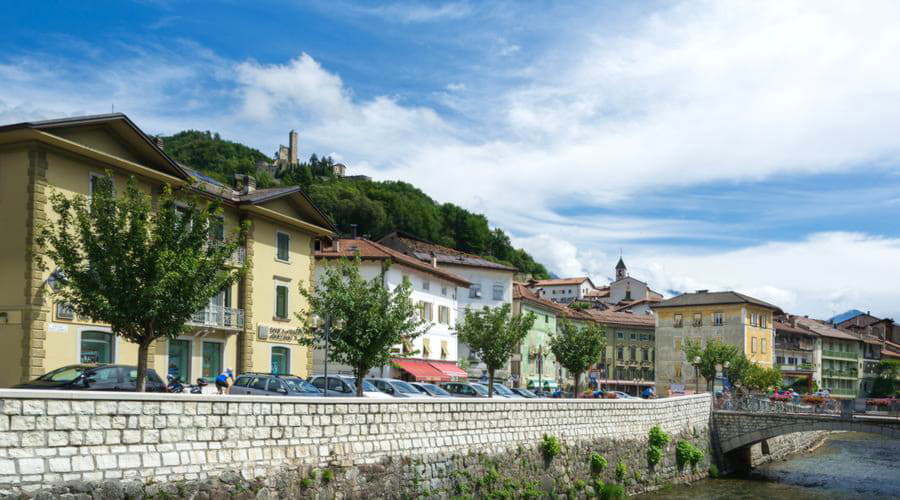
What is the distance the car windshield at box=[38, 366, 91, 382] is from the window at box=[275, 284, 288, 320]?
1861 cm

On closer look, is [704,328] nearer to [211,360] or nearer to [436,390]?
[436,390]

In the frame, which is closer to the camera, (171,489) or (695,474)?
(171,489)

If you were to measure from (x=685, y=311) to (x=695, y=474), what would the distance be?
45606mm

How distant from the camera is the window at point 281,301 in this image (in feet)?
134

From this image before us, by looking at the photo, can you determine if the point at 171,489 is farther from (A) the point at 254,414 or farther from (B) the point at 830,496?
(B) the point at 830,496

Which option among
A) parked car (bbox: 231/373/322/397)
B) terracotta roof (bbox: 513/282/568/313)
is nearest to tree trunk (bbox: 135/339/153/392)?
parked car (bbox: 231/373/322/397)

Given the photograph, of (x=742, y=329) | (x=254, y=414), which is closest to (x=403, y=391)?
(x=254, y=414)

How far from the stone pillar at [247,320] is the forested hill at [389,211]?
69455mm

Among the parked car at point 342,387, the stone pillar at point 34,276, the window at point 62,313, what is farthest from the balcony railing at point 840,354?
the stone pillar at point 34,276

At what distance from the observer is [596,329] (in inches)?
2057

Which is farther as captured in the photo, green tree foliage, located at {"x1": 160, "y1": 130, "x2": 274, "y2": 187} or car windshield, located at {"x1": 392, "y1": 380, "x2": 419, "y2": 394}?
green tree foliage, located at {"x1": 160, "y1": 130, "x2": 274, "y2": 187}

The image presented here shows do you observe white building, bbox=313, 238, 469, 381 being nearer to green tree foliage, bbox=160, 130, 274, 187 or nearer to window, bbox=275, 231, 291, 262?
window, bbox=275, 231, 291, 262

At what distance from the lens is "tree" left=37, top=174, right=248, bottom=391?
69.2 ft

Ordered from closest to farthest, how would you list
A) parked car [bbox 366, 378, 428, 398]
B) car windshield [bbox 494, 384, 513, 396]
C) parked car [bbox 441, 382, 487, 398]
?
parked car [bbox 366, 378, 428, 398]
parked car [bbox 441, 382, 487, 398]
car windshield [bbox 494, 384, 513, 396]
